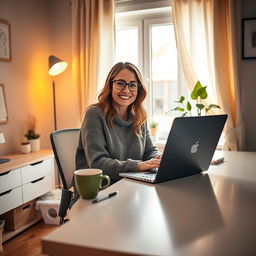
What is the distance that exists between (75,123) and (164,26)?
1408mm

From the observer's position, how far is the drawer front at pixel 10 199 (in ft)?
7.57

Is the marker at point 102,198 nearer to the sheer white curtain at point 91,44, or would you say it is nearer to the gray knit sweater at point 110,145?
the gray knit sweater at point 110,145

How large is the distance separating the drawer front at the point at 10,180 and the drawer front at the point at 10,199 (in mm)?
40

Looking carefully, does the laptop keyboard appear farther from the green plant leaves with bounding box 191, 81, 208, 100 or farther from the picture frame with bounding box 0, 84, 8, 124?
the picture frame with bounding box 0, 84, 8, 124

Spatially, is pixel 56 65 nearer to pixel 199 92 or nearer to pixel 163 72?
pixel 163 72

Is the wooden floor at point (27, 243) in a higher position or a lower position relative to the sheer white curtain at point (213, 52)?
lower

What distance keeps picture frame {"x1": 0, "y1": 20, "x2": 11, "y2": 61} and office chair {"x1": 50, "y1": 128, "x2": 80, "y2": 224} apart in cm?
145

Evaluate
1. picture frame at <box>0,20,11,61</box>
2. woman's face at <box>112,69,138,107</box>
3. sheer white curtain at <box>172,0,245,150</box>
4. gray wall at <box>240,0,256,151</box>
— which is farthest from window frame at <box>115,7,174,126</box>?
woman's face at <box>112,69,138,107</box>

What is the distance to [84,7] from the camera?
3.08 metres

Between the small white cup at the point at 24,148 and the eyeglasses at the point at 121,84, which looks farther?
the small white cup at the point at 24,148

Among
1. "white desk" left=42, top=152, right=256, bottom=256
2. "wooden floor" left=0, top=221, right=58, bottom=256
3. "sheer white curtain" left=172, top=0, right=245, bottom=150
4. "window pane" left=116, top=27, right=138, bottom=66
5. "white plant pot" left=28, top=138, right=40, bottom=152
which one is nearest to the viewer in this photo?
"white desk" left=42, top=152, right=256, bottom=256

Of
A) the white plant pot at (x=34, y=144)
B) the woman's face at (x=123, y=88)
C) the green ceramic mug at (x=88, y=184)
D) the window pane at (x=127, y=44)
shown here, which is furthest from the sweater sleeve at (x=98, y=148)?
the window pane at (x=127, y=44)

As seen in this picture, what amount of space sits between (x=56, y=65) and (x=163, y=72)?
1.10 meters

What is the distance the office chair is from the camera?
1.61 metres
